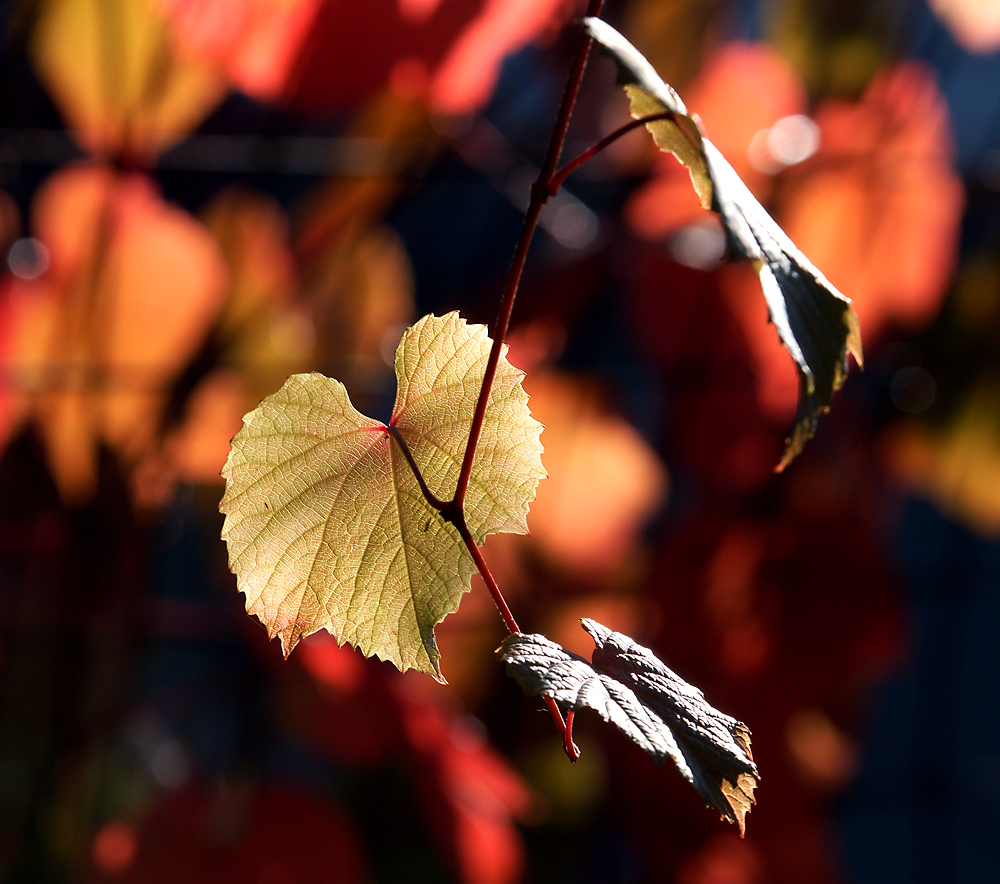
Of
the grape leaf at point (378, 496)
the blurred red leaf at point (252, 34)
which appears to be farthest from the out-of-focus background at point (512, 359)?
the grape leaf at point (378, 496)

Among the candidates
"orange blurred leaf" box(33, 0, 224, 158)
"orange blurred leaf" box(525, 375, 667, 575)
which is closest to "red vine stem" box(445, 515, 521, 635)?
"orange blurred leaf" box(33, 0, 224, 158)

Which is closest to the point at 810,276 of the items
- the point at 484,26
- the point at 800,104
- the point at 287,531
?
the point at 287,531

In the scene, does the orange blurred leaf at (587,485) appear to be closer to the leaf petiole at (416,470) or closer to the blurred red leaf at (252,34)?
the blurred red leaf at (252,34)

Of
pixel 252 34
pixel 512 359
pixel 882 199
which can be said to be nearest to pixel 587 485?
pixel 512 359

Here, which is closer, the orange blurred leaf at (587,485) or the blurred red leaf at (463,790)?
the blurred red leaf at (463,790)

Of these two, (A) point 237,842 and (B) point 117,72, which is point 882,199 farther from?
(A) point 237,842

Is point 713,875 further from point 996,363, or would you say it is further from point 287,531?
point 287,531
